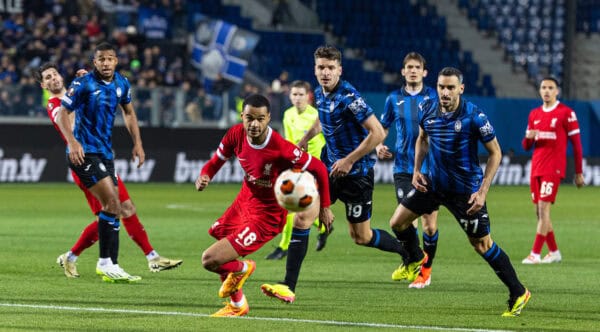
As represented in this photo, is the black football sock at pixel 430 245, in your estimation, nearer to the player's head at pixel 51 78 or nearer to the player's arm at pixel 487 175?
the player's arm at pixel 487 175

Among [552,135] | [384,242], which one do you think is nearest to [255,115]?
[384,242]

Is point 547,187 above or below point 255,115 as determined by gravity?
below

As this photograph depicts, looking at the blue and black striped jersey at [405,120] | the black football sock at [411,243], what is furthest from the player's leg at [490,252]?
the blue and black striped jersey at [405,120]

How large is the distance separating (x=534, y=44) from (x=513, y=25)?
3.28ft

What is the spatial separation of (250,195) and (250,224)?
27 cm

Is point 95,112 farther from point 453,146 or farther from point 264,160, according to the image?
point 453,146

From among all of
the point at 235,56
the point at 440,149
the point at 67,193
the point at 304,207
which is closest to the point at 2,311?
the point at 304,207

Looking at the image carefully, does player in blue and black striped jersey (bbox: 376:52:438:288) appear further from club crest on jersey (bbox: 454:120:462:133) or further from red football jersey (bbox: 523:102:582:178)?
red football jersey (bbox: 523:102:582:178)

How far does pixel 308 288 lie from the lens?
424 inches

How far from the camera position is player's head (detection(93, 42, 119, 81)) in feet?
35.9

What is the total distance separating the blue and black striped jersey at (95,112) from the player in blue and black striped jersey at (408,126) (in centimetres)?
260

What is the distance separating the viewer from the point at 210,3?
37312 mm

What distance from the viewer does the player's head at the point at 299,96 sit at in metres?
14.3

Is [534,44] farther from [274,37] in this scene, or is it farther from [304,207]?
[304,207]
